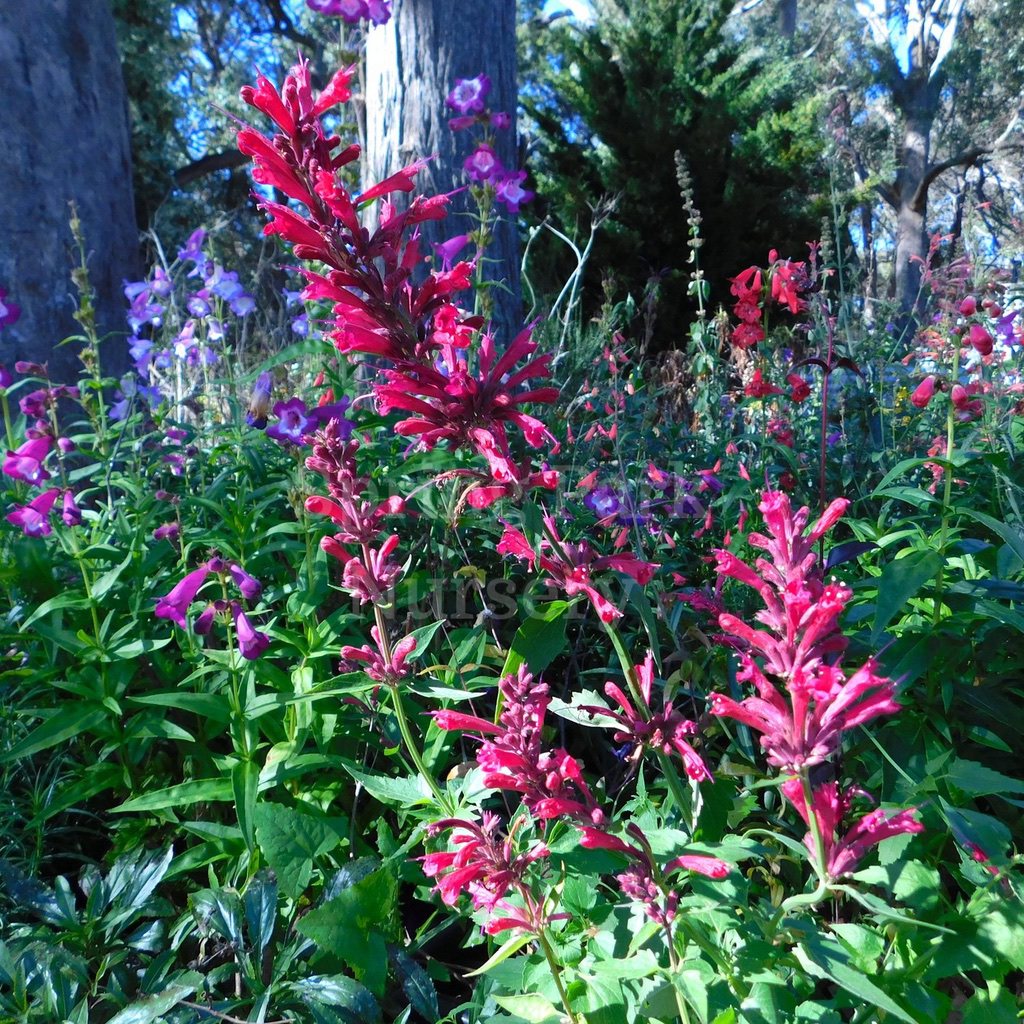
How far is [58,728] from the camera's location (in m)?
2.03

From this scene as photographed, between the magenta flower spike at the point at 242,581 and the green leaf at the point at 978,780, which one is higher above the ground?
the magenta flower spike at the point at 242,581

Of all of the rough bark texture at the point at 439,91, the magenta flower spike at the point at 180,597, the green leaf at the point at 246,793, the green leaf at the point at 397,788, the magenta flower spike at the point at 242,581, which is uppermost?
the rough bark texture at the point at 439,91

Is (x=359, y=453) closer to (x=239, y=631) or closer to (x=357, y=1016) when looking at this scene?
(x=239, y=631)

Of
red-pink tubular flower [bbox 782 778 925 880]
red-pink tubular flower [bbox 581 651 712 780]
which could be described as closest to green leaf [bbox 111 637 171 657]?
red-pink tubular flower [bbox 581 651 712 780]

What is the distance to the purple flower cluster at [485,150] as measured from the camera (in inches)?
133

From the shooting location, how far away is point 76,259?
4.74 m

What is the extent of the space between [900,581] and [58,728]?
193cm

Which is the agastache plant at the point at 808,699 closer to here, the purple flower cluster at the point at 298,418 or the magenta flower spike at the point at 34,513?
the purple flower cluster at the point at 298,418

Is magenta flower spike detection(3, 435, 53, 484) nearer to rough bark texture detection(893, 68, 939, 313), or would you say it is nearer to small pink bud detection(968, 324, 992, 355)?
small pink bud detection(968, 324, 992, 355)

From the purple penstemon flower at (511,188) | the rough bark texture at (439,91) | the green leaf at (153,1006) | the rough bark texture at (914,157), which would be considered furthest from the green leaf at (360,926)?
the rough bark texture at (914,157)

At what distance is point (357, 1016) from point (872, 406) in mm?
2734

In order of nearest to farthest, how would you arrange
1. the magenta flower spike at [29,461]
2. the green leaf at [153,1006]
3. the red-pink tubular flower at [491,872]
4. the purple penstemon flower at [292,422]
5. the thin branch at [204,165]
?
the red-pink tubular flower at [491,872]
the green leaf at [153,1006]
the purple penstemon flower at [292,422]
the magenta flower spike at [29,461]
the thin branch at [204,165]

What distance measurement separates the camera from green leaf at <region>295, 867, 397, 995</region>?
5.08 feet

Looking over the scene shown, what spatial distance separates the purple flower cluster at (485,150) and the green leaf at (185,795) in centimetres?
240
